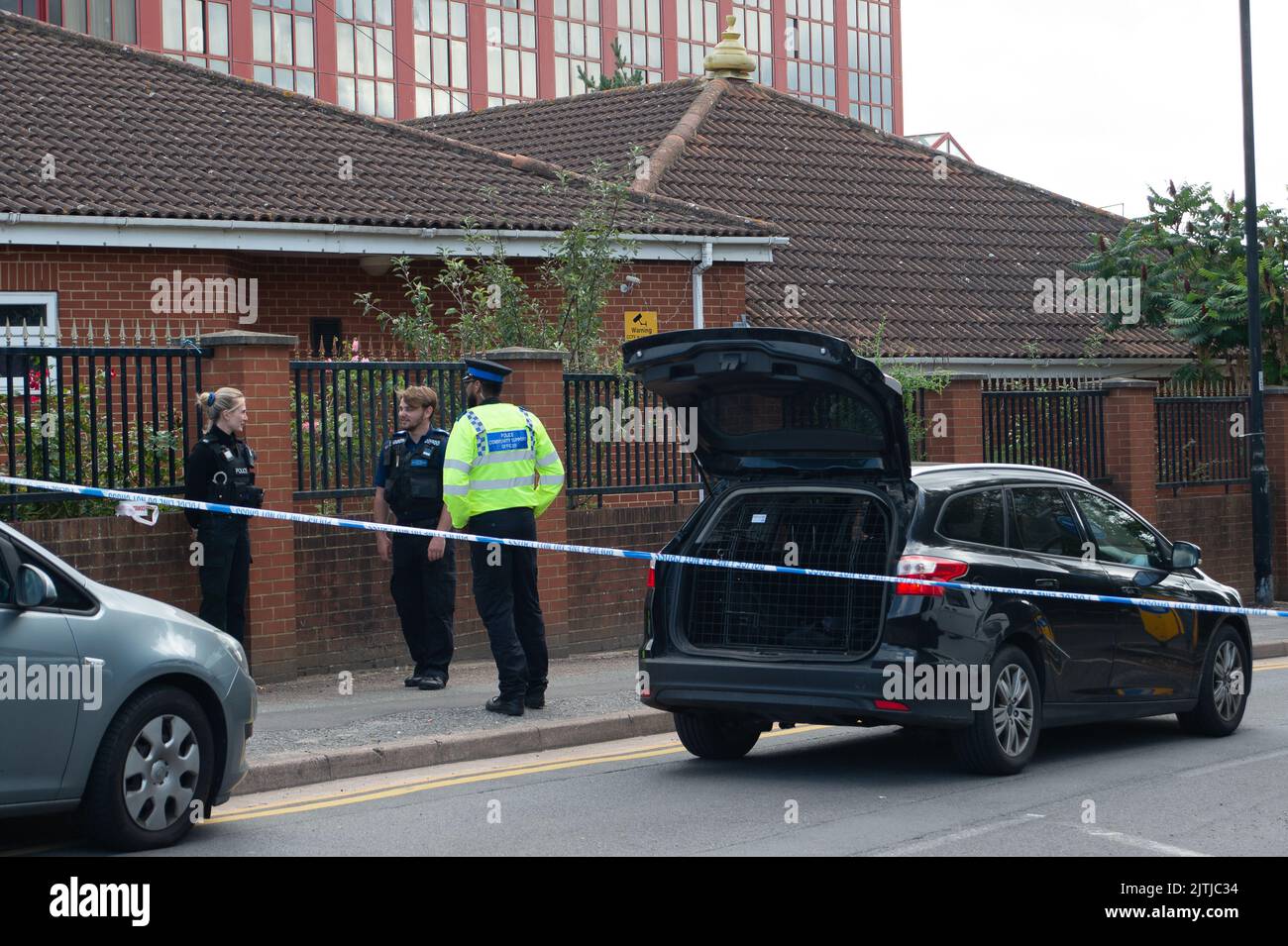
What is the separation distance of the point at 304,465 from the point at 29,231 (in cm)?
483

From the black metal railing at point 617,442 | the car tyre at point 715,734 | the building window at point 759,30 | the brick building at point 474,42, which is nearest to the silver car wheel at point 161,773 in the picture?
the car tyre at point 715,734

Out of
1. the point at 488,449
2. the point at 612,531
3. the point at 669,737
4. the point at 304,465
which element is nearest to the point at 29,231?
the point at 304,465

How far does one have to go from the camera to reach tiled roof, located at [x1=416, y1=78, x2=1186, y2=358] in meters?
23.8

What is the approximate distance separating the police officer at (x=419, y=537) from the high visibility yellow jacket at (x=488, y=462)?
129 cm

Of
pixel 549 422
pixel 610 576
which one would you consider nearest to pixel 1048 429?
pixel 610 576

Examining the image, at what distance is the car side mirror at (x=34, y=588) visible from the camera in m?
6.80

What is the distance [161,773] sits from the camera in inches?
284

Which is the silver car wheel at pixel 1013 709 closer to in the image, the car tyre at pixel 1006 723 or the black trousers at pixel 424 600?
the car tyre at pixel 1006 723

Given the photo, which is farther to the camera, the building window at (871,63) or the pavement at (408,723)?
the building window at (871,63)

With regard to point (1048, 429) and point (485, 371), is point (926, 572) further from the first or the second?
point (1048, 429)

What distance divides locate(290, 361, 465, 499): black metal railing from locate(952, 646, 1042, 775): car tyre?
225 inches

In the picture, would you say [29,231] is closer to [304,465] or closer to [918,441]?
[304,465]

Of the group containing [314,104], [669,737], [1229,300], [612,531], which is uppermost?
[314,104]
